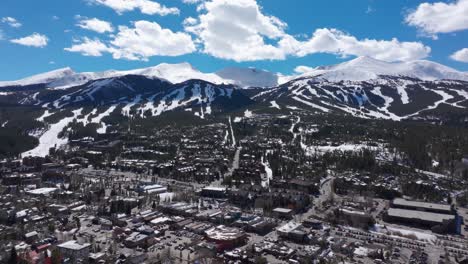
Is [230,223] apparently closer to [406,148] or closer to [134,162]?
[134,162]

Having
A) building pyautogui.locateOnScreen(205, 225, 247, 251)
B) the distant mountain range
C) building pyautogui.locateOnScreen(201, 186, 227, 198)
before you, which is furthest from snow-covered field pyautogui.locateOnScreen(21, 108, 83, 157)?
building pyautogui.locateOnScreen(205, 225, 247, 251)

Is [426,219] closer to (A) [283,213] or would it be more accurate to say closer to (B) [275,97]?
(A) [283,213]

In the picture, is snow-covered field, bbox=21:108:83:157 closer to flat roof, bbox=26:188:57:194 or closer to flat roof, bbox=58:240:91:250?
flat roof, bbox=26:188:57:194

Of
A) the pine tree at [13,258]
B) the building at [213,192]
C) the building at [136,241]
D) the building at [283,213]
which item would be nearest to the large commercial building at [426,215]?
the building at [283,213]

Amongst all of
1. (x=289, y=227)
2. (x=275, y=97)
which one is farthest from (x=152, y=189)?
(x=275, y=97)

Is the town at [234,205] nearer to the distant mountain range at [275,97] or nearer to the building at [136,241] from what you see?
the building at [136,241]

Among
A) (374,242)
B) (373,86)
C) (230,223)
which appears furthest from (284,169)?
(373,86)
